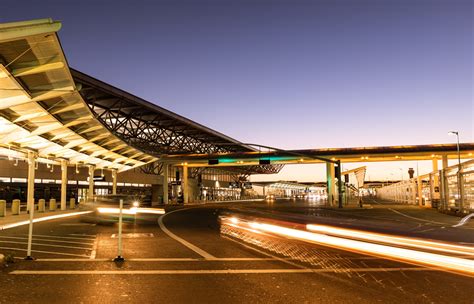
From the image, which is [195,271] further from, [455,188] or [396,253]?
[455,188]

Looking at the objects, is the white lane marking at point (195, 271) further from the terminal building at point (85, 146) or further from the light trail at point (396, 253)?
the terminal building at point (85, 146)

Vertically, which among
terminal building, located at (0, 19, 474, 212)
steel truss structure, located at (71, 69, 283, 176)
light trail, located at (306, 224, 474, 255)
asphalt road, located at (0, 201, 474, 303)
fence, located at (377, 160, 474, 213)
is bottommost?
light trail, located at (306, 224, 474, 255)

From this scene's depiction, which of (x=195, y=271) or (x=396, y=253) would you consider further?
(x=396, y=253)

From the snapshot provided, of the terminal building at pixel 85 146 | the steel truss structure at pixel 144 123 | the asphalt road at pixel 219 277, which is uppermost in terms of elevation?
the steel truss structure at pixel 144 123

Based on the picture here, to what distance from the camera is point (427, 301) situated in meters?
6.49

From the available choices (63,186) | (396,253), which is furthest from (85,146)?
(396,253)

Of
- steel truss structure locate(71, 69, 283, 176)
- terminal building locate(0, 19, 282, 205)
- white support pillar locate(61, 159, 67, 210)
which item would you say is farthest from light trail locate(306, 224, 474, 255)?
steel truss structure locate(71, 69, 283, 176)

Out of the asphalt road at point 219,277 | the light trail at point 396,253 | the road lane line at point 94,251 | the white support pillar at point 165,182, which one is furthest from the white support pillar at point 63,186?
the white support pillar at point 165,182

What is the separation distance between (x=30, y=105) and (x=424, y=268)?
59.7ft

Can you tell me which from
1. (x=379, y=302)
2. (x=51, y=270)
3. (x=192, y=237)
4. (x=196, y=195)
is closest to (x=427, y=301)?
(x=379, y=302)

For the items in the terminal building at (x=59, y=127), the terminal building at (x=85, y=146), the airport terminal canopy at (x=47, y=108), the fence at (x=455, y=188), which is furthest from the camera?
the fence at (x=455, y=188)

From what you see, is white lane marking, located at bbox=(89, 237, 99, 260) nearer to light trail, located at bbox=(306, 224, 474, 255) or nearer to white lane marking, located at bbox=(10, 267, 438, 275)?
white lane marking, located at bbox=(10, 267, 438, 275)

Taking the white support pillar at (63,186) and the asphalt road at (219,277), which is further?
the white support pillar at (63,186)

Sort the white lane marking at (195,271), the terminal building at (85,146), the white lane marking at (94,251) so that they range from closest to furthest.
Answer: the white lane marking at (195,271), the white lane marking at (94,251), the terminal building at (85,146)
